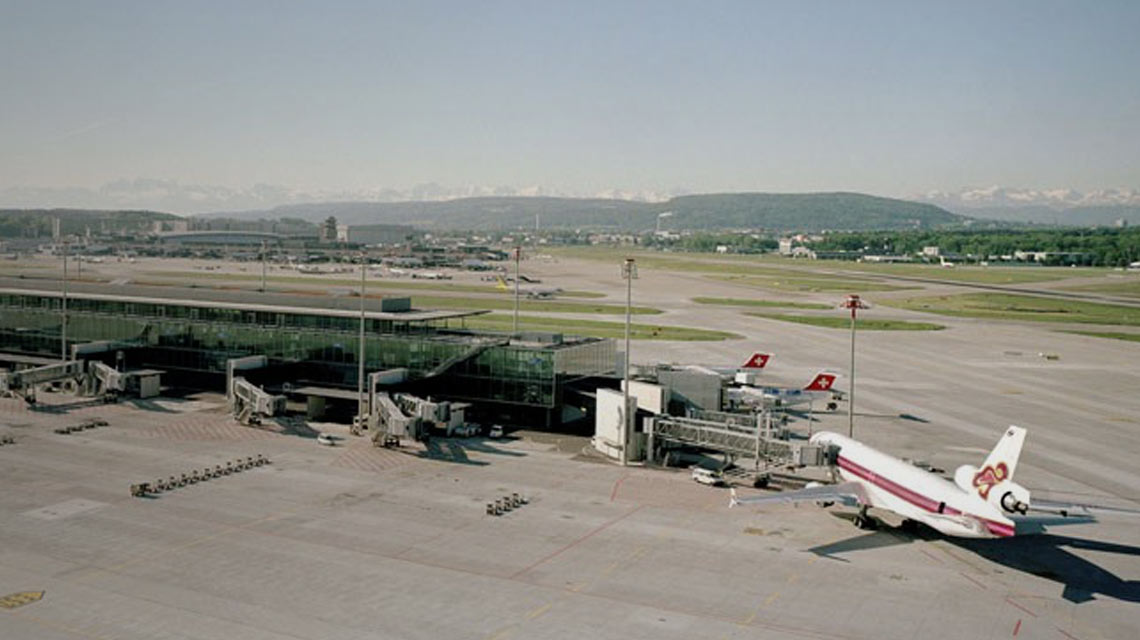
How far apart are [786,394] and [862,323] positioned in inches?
2951

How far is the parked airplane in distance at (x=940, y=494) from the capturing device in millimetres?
43594

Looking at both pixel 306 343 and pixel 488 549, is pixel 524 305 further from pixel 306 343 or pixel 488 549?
pixel 488 549

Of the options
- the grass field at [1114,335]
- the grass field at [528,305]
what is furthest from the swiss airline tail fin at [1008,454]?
the grass field at [1114,335]

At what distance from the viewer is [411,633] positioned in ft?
118

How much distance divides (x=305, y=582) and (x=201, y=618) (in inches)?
209

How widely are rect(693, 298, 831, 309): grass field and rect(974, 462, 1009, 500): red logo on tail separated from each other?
138301mm

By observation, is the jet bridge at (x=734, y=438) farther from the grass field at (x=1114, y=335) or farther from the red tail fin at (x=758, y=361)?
the grass field at (x=1114, y=335)

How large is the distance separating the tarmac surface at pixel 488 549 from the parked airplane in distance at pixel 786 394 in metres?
9.63

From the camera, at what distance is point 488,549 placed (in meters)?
46.3

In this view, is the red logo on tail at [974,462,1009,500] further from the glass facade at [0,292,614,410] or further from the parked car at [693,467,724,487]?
the glass facade at [0,292,614,410]

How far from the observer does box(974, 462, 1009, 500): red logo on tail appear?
43594 millimetres

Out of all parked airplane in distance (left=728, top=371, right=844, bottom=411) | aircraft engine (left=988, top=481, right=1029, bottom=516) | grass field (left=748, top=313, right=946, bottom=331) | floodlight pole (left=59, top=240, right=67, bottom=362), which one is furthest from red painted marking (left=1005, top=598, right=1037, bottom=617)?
grass field (left=748, top=313, right=946, bottom=331)

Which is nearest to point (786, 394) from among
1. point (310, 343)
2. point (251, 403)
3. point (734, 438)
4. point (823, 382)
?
point (823, 382)

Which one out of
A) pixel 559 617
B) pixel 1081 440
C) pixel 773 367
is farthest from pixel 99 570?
pixel 773 367
